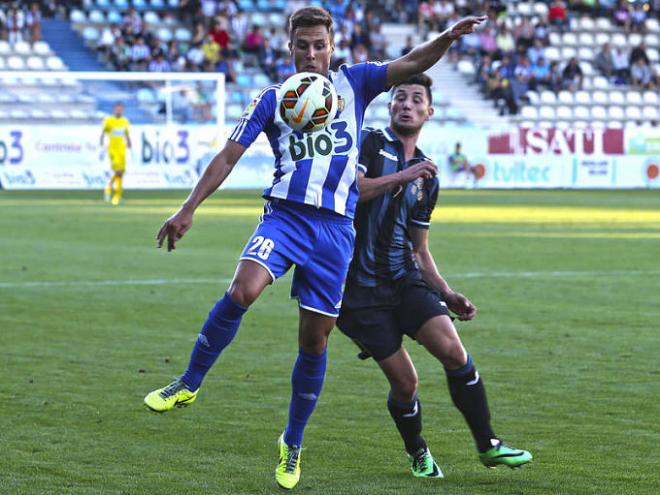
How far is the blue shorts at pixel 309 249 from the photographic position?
569 centimetres

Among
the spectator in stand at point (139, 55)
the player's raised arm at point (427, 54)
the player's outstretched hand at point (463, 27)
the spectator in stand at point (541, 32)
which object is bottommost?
the player's raised arm at point (427, 54)

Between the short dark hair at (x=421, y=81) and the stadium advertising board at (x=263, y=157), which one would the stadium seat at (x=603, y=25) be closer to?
the stadium advertising board at (x=263, y=157)

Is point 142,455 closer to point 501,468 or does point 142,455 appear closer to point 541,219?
point 501,468

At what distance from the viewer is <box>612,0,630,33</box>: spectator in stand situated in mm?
47781

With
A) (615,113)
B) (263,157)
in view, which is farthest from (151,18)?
(615,113)

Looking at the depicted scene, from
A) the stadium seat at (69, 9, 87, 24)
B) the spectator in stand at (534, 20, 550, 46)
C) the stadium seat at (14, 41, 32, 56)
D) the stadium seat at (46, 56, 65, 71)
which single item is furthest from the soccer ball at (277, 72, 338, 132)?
the spectator in stand at (534, 20, 550, 46)

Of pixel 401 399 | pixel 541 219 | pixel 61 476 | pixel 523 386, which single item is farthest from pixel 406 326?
pixel 541 219

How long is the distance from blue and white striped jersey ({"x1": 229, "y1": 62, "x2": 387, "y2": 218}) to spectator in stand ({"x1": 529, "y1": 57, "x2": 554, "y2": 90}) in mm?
39066

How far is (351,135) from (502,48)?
39.8m

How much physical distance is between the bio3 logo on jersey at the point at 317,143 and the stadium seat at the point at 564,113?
38189 mm

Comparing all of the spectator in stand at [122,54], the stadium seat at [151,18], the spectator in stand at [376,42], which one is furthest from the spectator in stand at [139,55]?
the spectator in stand at [376,42]

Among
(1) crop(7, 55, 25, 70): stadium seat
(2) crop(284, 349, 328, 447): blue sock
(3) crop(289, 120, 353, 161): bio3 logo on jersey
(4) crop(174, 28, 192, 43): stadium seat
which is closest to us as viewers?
(3) crop(289, 120, 353, 161): bio3 logo on jersey

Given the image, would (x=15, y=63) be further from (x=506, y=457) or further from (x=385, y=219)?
(x=506, y=457)

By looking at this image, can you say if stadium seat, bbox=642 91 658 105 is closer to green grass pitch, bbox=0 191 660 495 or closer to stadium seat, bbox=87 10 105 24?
stadium seat, bbox=87 10 105 24
